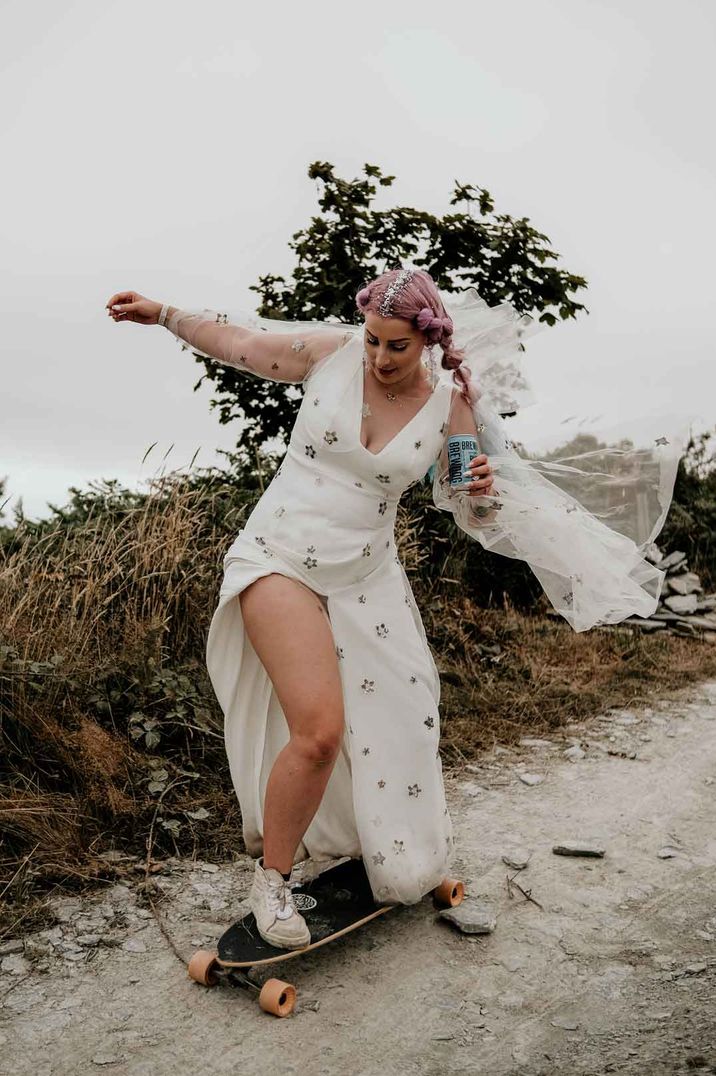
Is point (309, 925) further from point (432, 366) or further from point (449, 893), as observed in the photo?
point (432, 366)

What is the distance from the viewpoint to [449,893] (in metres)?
3.74

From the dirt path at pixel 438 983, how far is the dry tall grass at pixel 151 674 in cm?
31

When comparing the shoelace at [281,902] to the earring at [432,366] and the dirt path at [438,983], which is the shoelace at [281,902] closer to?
the dirt path at [438,983]

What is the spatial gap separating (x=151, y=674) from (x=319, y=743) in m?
1.92

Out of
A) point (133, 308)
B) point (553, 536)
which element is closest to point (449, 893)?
point (553, 536)

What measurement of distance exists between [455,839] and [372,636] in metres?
1.46

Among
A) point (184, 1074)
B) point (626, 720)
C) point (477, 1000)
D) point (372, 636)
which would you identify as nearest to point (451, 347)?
point (372, 636)

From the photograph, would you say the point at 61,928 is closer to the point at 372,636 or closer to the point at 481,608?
the point at 372,636

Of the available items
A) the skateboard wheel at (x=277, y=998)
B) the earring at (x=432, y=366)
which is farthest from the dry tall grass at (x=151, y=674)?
the earring at (x=432, y=366)

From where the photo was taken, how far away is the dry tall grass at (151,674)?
4121 mm

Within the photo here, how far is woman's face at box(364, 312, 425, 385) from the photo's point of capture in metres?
3.24

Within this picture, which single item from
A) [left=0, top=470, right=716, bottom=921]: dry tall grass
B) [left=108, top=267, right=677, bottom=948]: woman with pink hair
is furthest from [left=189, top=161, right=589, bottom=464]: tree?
[left=108, top=267, right=677, bottom=948]: woman with pink hair

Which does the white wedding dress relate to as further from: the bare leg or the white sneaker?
the white sneaker

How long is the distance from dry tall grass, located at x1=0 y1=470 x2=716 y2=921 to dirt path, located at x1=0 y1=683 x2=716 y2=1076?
1.01 feet
